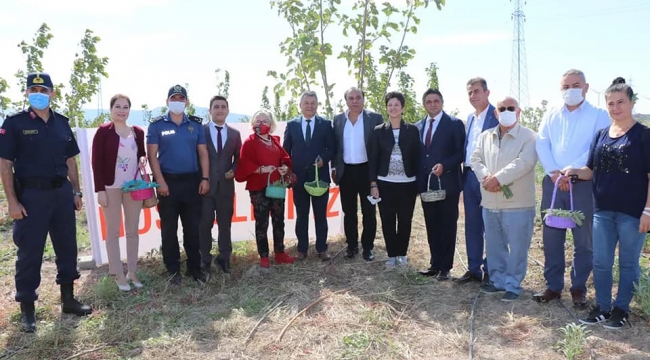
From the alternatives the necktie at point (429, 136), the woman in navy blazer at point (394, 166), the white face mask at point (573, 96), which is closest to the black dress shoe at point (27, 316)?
the woman in navy blazer at point (394, 166)

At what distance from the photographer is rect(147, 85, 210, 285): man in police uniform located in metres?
4.64

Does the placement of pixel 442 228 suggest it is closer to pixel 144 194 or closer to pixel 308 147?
pixel 308 147

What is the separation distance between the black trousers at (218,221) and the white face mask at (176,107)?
913mm

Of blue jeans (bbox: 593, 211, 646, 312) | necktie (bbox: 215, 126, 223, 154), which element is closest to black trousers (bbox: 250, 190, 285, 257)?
necktie (bbox: 215, 126, 223, 154)

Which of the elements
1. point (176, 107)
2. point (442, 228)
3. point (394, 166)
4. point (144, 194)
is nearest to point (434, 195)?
point (442, 228)

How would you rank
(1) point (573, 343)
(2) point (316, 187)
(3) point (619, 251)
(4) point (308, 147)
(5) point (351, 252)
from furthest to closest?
1. (5) point (351, 252)
2. (4) point (308, 147)
3. (2) point (316, 187)
4. (3) point (619, 251)
5. (1) point (573, 343)

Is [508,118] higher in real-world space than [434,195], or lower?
higher

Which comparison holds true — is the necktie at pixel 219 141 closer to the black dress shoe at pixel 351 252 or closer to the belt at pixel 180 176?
the belt at pixel 180 176

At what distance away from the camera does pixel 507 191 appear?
416cm

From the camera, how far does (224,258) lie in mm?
5324

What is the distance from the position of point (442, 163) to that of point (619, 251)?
166cm

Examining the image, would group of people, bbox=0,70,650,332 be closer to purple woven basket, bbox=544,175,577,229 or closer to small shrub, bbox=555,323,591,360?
purple woven basket, bbox=544,175,577,229

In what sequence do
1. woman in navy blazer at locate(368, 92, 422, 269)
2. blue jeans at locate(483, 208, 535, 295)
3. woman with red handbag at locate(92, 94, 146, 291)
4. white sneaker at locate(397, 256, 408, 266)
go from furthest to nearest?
white sneaker at locate(397, 256, 408, 266) → woman in navy blazer at locate(368, 92, 422, 269) → woman with red handbag at locate(92, 94, 146, 291) → blue jeans at locate(483, 208, 535, 295)

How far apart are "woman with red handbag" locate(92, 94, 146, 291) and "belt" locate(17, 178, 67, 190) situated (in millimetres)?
476
